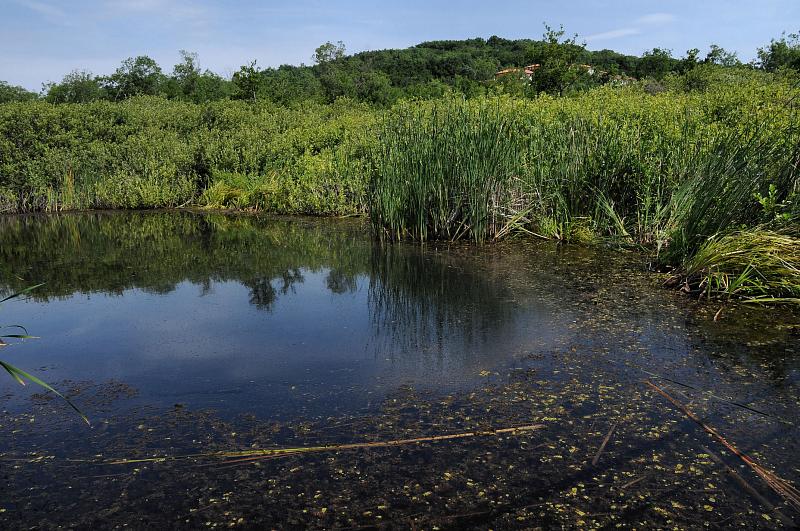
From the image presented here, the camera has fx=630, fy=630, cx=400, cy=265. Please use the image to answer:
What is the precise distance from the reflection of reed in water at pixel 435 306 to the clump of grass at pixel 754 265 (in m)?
1.36

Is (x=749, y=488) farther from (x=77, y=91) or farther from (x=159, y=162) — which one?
(x=77, y=91)

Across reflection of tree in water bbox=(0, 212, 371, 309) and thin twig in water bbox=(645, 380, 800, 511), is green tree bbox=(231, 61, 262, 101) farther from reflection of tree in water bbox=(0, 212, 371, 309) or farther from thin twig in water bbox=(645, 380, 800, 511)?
thin twig in water bbox=(645, 380, 800, 511)

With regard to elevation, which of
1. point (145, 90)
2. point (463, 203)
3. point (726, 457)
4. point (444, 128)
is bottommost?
point (726, 457)

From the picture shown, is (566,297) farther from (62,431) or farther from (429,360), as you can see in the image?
(62,431)

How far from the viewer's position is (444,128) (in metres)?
6.44

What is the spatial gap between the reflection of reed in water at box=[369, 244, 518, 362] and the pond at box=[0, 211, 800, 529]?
0.02 m

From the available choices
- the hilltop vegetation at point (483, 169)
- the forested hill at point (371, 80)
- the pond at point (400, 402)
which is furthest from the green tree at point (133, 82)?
the pond at point (400, 402)

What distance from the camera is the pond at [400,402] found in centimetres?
199

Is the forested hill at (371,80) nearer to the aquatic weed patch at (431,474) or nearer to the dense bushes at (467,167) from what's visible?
the dense bushes at (467,167)

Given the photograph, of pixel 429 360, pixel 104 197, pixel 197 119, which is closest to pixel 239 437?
pixel 429 360

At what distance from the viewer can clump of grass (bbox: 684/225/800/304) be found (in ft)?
13.2

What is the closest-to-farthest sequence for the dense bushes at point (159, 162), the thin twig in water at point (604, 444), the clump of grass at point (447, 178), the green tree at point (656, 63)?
the thin twig in water at point (604, 444) → the clump of grass at point (447, 178) → the dense bushes at point (159, 162) → the green tree at point (656, 63)

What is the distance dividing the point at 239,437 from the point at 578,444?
128cm

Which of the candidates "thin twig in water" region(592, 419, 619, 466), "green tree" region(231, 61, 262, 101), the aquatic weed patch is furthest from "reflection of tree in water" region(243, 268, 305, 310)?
"green tree" region(231, 61, 262, 101)
